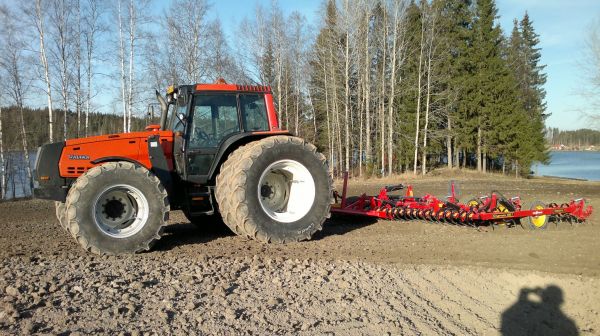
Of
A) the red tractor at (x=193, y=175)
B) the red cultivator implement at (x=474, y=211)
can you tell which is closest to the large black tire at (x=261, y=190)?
the red tractor at (x=193, y=175)

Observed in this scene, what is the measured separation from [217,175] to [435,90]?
28.6 metres

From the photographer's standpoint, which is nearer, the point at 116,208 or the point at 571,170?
the point at 116,208

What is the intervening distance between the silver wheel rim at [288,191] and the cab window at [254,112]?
80cm

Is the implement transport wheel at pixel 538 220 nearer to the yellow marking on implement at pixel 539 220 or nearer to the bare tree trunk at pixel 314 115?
the yellow marking on implement at pixel 539 220

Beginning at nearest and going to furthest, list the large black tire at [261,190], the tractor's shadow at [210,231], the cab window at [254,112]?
the large black tire at [261,190] < the tractor's shadow at [210,231] < the cab window at [254,112]

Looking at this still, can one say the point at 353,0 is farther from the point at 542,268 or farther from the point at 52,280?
the point at 52,280

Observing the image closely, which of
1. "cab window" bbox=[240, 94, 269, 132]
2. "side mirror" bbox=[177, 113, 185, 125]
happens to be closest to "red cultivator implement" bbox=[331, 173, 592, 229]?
"cab window" bbox=[240, 94, 269, 132]

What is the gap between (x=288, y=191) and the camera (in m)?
7.59

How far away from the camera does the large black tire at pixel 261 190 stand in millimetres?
6543

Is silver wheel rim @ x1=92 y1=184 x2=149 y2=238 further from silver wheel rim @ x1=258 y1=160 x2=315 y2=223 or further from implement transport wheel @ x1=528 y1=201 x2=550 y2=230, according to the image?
implement transport wheel @ x1=528 y1=201 x2=550 y2=230

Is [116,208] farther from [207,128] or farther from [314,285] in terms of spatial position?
[314,285]

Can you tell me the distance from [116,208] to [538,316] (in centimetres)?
539

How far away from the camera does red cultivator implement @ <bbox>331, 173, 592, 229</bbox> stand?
325 inches

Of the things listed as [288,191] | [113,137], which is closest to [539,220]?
[288,191]
